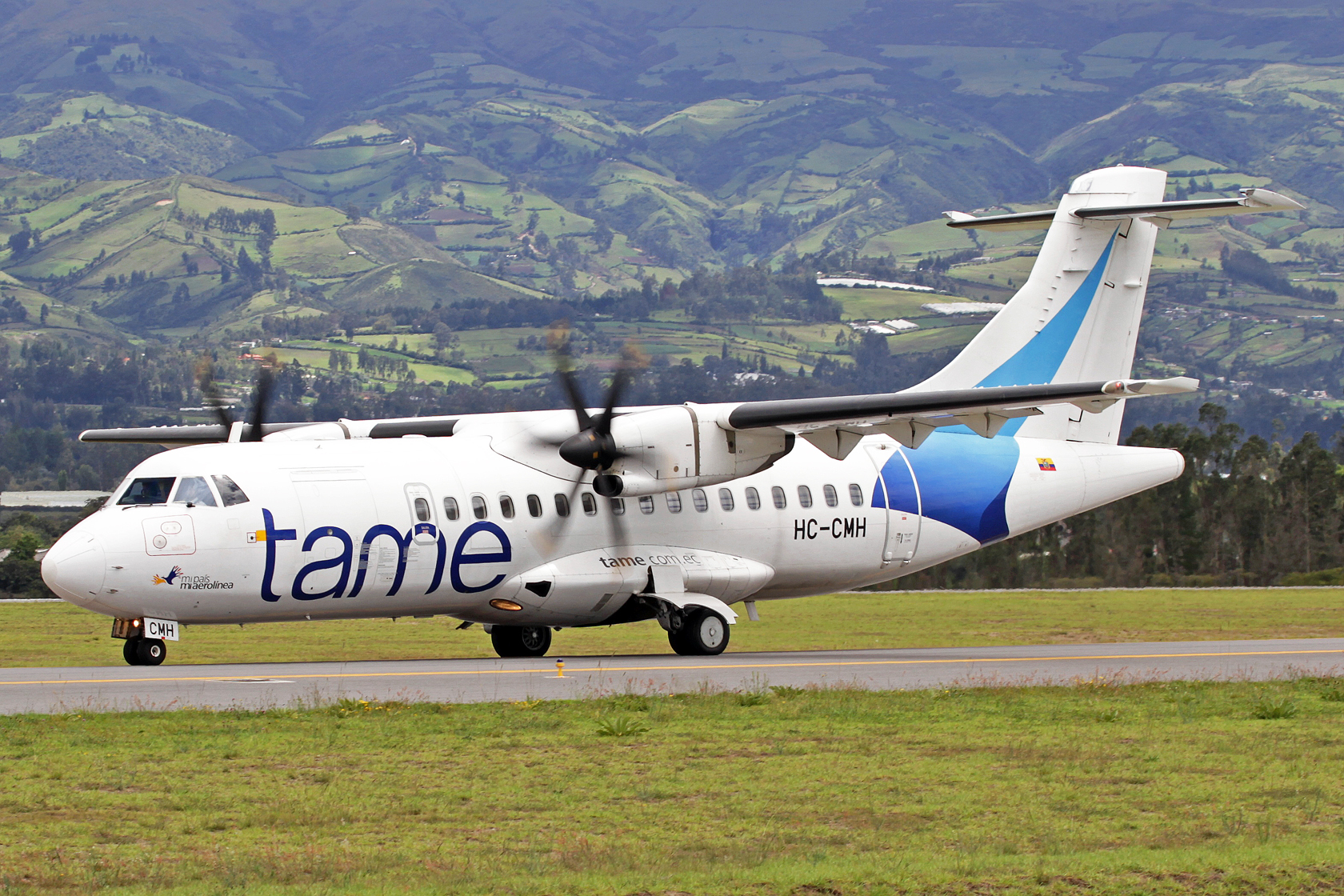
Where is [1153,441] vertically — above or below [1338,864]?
above

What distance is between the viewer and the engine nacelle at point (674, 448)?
81.0ft

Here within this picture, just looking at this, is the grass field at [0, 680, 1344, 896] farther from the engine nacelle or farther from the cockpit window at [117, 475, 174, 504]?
the engine nacelle

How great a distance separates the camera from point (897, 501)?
28.6 m

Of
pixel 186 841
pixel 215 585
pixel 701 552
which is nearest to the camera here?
pixel 186 841

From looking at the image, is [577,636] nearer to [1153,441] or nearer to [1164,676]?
[1164,676]

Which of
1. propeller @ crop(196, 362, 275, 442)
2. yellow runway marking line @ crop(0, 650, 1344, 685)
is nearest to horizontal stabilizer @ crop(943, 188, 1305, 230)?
yellow runway marking line @ crop(0, 650, 1344, 685)

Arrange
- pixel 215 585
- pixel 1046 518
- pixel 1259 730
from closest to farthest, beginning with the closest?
pixel 1259 730 < pixel 215 585 < pixel 1046 518

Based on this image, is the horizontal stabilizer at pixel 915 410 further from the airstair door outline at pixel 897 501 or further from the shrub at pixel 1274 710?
the shrub at pixel 1274 710

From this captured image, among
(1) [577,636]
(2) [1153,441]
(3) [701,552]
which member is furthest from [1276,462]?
(3) [701,552]

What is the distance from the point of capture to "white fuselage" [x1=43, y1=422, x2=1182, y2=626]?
864 inches

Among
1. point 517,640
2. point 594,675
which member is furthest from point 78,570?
point 517,640

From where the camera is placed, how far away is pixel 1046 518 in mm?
30172

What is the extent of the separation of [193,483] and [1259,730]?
14.4 m

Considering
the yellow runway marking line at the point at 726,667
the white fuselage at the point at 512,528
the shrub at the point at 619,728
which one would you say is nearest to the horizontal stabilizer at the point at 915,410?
the white fuselage at the point at 512,528
